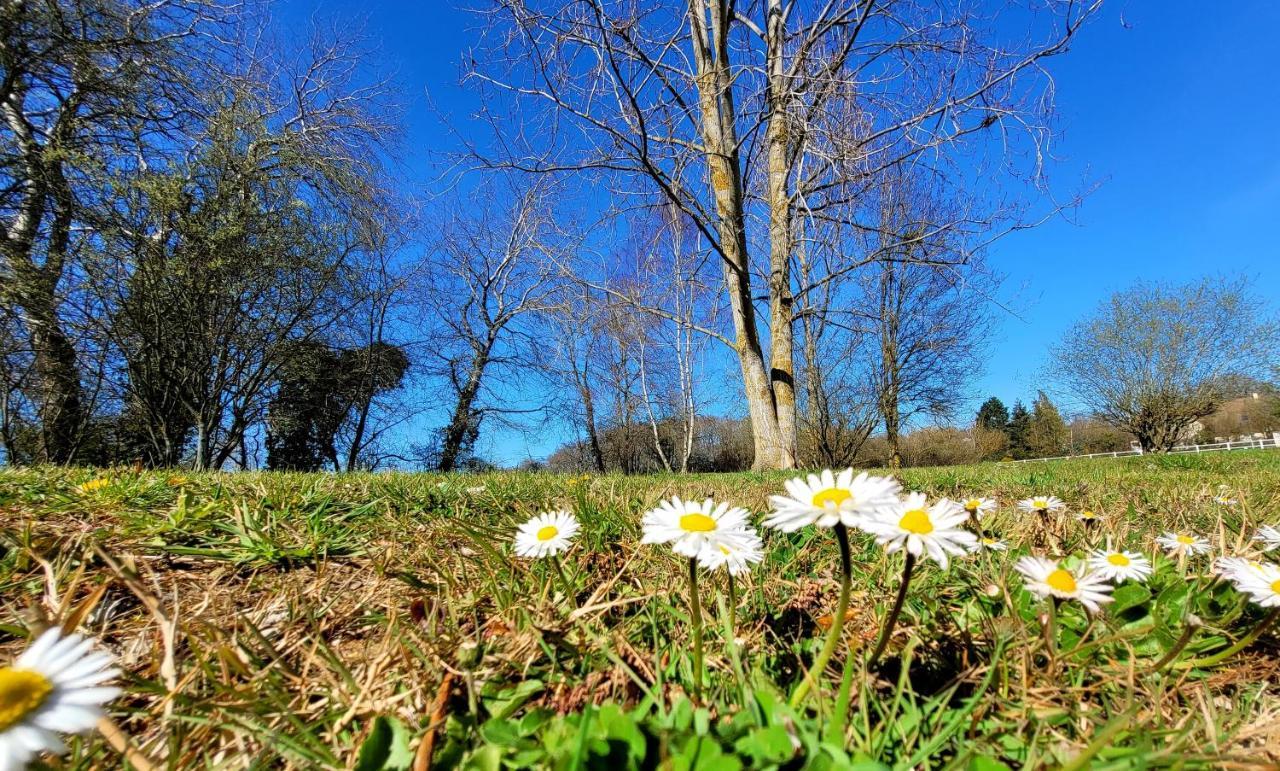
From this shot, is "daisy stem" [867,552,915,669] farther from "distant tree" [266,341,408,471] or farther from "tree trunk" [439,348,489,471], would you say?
"tree trunk" [439,348,489,471]

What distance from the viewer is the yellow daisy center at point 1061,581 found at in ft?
2.39

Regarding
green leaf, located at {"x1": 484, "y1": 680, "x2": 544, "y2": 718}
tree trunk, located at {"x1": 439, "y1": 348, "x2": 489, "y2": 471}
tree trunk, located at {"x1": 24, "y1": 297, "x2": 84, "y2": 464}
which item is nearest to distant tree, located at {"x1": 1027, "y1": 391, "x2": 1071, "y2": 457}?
tree trunk, located at {"x1": 439, "y1": 348, "x2": 489, "y2": 471}

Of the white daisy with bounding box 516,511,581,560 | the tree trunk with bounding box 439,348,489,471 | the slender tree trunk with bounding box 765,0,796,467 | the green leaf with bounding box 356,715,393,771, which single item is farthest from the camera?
the tree trunk with bounding box 439,348,489,471

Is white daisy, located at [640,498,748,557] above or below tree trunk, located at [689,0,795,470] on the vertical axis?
below

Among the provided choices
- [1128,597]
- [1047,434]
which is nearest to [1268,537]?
[1128,597]

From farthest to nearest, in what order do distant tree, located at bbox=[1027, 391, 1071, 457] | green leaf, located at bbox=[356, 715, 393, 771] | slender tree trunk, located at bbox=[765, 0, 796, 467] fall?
distant tree, located at bbox=[1027, 391, 1071, 457]
slender tree trunk, located at bbox=[765, 0, 796, 467]
green leaf, located at bbox=[356, 715, 393, 771]

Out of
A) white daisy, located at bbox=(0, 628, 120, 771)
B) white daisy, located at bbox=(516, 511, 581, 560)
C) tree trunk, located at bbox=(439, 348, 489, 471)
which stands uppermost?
tree trunk, located at bbox=(439, 348, 489, 471)

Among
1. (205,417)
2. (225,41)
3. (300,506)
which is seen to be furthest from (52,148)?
(300,506)

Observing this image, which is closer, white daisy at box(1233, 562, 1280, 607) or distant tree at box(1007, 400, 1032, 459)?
white daisy at box(1233, 562, 1280, 607)

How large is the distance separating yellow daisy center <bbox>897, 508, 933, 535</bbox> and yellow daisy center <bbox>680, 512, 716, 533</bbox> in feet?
0.95

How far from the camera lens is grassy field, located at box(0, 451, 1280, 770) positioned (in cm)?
60

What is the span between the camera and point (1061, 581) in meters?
0.74

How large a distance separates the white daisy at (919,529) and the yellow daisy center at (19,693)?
90cm

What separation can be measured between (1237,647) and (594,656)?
101 centimetres
